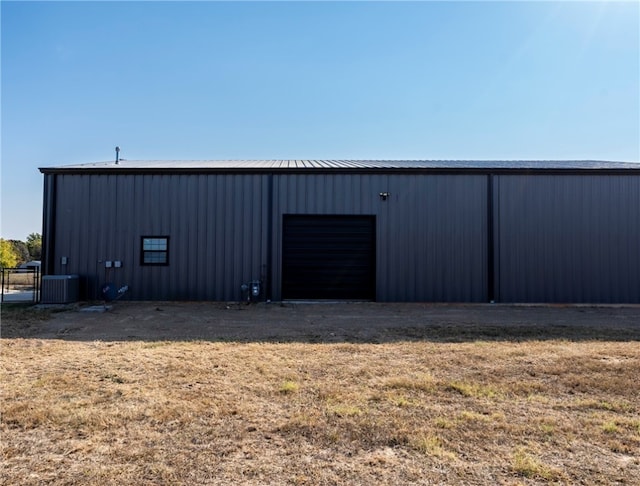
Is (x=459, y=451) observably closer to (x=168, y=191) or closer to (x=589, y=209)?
(x=168, y=191)

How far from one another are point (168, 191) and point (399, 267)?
750 cm

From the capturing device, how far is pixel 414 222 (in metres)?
12.1

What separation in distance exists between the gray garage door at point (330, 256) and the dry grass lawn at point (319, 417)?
21.6 ft

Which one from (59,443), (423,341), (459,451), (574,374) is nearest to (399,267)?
(423,341)

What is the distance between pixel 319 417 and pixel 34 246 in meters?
55.5

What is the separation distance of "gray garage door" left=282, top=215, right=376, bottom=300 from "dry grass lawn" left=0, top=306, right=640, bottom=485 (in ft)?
21.6

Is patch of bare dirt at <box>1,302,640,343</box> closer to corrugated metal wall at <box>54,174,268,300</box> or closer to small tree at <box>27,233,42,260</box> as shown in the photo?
corrugated metal wall at <box>54,174,268,300</box>

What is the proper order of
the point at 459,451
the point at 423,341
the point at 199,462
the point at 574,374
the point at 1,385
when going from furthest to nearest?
the point at 423,341 → the point at 574,374 → the point at 1,385 → the point at 459,451 → the point at 199,462

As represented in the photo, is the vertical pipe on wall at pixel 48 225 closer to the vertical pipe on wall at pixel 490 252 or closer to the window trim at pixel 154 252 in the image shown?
the window trim at pixel 154 252

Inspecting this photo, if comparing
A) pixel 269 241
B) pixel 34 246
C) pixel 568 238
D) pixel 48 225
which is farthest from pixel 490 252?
pixel 34 246

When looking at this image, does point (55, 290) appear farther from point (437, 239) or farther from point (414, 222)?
point (437, 239)

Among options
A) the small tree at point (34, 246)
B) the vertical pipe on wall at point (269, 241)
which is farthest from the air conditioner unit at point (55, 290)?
the small tree at point (34, 246)

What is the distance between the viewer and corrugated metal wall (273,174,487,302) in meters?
11.9

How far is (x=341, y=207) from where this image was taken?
12.1 metres
